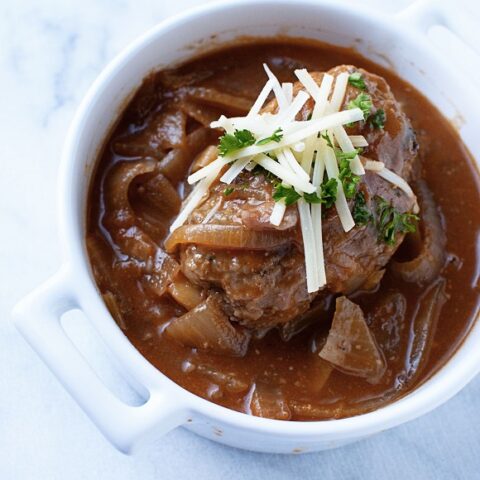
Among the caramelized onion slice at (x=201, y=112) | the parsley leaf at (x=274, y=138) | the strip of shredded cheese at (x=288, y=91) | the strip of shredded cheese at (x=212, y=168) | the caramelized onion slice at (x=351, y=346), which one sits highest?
the strip of shredded cheese at (x=288, y=91)

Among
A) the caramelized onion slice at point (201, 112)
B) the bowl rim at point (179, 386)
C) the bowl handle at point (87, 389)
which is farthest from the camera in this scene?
the caramelized onion slice at point (201, 112)

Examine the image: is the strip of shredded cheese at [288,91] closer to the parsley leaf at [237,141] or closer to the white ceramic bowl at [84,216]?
the parsley leaf at [237,141]

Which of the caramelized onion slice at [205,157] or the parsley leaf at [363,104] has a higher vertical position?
the parsley leaf at [363,104]

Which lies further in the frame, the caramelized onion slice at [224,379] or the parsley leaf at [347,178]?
the caramelized onion slice at [224,379]

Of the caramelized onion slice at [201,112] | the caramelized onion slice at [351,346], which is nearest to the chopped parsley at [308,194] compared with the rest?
the caramelized onion slice at [351,346]

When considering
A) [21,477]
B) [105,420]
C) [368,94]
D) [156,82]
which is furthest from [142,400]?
[368,94]
